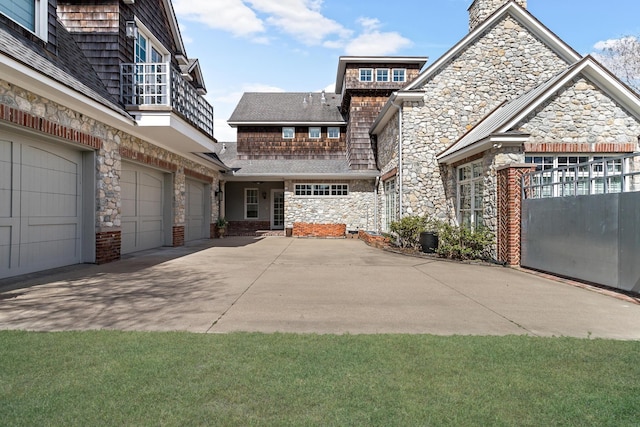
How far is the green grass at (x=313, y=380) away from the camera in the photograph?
257 centimetres

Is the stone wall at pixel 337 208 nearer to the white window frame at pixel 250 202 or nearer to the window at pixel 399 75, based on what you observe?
the white window frame at pixel 250 202

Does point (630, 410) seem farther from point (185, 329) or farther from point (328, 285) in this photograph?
point (328, 285)

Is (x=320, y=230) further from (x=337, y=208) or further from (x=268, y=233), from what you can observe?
(x=268, y=233)

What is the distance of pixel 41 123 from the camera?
7.20 meters

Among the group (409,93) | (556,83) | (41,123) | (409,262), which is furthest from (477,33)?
(41,123)

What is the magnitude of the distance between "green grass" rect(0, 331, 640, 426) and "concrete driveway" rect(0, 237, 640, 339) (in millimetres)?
552

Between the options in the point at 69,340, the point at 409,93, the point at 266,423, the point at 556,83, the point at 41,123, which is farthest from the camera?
the point at 409,93

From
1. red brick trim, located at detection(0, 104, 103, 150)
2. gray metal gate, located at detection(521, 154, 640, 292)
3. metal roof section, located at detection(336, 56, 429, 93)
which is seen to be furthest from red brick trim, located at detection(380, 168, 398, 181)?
red brick trim, located at detection(0, 104, 103, 150)

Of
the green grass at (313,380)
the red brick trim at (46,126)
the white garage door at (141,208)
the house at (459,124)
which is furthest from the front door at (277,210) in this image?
the green grass at (313,380)

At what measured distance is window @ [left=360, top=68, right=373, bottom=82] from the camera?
20531 millimetres

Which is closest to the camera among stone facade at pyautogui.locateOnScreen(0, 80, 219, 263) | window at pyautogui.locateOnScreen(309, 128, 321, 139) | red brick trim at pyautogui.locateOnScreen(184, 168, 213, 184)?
stone facade at pyautogui.locateOnScreen(0, 80, 219, 263)

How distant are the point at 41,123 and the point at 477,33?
13.8 metres

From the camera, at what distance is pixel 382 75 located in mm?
20656

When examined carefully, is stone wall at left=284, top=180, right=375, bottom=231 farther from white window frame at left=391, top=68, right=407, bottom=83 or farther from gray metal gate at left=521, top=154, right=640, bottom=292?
gray metal gate at left=521, top=154, right=640, bottom=292
